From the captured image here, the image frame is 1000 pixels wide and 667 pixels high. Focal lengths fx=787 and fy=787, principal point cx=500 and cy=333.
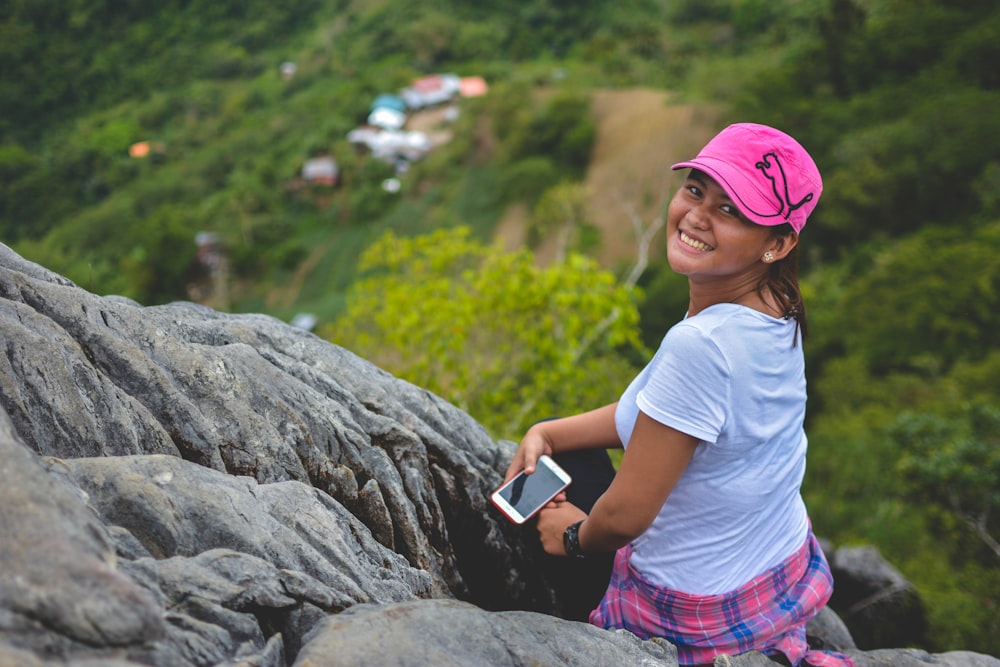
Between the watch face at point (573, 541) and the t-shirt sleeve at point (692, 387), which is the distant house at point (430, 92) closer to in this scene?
the watch face at point (573, 541)

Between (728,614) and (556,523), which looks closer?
(728,614)

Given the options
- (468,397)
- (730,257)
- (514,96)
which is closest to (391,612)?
(730,257)

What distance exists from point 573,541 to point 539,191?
35690 mm

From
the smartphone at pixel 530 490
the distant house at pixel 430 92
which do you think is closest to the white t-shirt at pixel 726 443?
the smartphone at pixel 530 490

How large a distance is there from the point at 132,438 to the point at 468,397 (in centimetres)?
701

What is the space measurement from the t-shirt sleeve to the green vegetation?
2464 millimetres

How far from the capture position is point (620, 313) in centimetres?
839

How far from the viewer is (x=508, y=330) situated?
889cm

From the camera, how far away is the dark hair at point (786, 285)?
8.70 ft

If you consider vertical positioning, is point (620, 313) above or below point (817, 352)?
above

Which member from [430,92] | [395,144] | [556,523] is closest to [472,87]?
[430,92]

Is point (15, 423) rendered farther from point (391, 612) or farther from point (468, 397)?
point (468, 397)

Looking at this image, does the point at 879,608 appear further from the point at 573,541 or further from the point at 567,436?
the point at 573,541

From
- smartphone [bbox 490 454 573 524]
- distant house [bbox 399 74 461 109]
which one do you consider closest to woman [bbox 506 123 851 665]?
smartphone [bbox 490 454 573 524]
